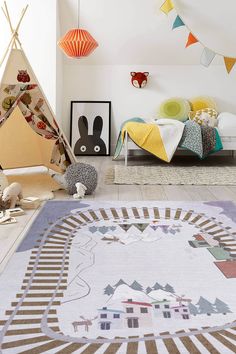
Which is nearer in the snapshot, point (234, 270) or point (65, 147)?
point (234, 270)

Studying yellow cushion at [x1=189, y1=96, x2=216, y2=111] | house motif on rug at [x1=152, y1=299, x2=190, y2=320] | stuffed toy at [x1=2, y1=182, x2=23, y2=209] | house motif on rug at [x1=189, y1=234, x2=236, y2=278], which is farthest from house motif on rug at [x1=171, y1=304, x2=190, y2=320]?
yellow cushion at [x1=189, y1=96, x2=216, y2=111]

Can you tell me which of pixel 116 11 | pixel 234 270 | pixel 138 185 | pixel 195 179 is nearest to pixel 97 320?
pixel 234 270

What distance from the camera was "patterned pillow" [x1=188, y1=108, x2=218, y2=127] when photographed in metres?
5.67

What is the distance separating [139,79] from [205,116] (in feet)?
3.22

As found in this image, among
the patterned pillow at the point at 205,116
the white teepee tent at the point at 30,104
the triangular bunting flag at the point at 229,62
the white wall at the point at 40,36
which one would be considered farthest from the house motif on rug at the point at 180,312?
the white wall at the point at 40,36

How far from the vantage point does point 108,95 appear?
6.23m

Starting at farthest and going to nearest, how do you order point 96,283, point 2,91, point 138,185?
point 138,185 < point 2,91 < point 96,283

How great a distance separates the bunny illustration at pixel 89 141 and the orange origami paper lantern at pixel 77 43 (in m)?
1.16

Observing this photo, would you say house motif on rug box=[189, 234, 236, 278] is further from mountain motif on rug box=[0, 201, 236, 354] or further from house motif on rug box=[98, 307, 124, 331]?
house motif on rug box=[98, 307, 124, 331]

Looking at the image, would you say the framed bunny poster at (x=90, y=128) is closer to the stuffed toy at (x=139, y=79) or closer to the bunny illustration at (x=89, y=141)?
the bunny illustration at (x=89, y=141)

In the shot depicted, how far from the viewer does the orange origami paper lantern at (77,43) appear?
5.06 meters

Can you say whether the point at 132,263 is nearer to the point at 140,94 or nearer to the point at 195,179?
the point at 195,179

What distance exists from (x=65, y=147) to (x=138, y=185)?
0.70m

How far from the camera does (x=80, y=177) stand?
3.64 meters
